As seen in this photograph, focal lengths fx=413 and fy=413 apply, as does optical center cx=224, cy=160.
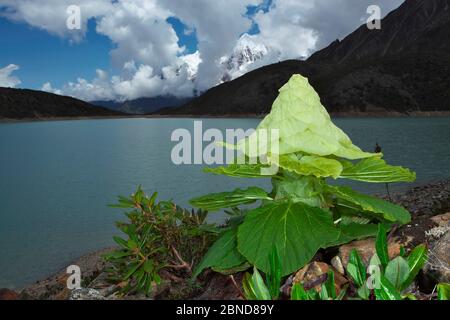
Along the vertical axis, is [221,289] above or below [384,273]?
below

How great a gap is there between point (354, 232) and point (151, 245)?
1.55 meters

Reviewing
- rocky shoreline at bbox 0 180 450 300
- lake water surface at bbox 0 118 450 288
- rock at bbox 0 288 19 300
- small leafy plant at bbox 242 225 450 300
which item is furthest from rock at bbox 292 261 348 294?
lake water surface at bbox 0 118 450 288

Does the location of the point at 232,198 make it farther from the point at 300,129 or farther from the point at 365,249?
the point at 365,249

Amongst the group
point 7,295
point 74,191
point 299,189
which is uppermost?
point 299,189

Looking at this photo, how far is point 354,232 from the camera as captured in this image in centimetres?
253

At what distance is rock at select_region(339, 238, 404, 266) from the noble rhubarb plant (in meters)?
0.10

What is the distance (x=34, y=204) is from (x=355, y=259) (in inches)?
867

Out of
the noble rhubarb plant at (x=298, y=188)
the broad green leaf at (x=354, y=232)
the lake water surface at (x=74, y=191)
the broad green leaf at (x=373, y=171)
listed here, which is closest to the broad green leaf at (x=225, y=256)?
the noble rhubarb plant at (x=298, y=188)

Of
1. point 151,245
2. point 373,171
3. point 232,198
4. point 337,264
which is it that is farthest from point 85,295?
point 373,171

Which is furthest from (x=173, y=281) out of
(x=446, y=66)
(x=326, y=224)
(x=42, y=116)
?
(x=42, y=116)

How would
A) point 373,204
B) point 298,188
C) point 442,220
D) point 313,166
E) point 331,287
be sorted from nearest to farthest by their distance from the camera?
point 331,287 → point 313,166 → point 298,188 → point 373,204 → point 442,220

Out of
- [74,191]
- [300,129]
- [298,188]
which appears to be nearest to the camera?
[300,129]

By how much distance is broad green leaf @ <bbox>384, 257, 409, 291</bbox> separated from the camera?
2004mm
